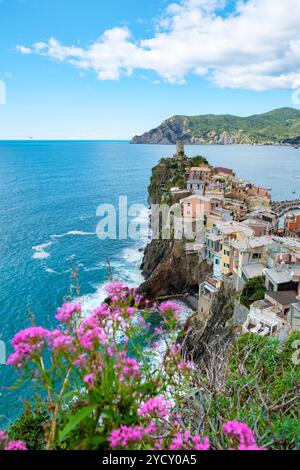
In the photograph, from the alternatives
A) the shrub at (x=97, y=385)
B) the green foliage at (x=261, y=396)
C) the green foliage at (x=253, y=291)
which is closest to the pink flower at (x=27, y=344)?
the shrub at (x=97, y=385)

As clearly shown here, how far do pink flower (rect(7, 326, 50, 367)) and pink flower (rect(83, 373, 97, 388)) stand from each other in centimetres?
57

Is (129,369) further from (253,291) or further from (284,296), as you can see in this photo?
(253,291)

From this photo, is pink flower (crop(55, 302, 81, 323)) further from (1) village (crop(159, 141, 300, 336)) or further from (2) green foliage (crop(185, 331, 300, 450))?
(1) village (crop(159, 141, 300, 336))

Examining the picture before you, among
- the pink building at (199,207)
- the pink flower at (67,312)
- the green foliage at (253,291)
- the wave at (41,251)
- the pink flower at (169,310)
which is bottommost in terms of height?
the wave at (41,251)

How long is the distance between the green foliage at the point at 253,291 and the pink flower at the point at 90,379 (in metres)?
20.5

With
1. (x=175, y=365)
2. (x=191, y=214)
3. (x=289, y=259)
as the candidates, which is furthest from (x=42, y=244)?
(x=175, y=365)

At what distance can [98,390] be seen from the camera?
3143 millimetres

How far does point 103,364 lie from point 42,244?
48.8 metres

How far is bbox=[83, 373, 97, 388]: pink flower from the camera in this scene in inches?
122

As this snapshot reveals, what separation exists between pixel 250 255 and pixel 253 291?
13.2 ft

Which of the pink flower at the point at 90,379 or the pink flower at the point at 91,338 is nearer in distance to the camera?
the pink flower at the point at 90,379

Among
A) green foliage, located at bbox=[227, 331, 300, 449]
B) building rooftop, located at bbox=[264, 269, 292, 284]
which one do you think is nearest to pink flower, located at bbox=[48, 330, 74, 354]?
green foliage, located at bbox=[227, 331, 300, 449]

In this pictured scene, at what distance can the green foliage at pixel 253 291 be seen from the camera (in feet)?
72.8

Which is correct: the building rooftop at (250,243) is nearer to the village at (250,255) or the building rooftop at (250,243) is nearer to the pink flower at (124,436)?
the village at (250,255)
